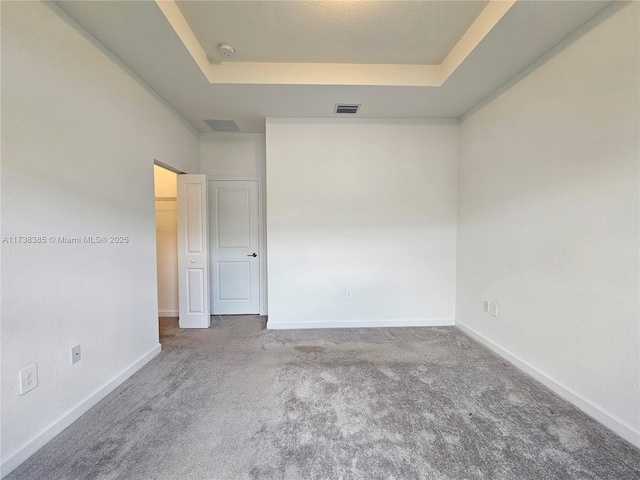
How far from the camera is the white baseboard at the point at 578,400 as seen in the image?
5.14 feet

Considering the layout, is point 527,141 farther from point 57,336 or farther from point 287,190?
point 57,336

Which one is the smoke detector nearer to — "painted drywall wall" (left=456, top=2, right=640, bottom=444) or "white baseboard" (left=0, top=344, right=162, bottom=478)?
"painted drywall wall" (left=456, top=2, right=640, bottom=444)

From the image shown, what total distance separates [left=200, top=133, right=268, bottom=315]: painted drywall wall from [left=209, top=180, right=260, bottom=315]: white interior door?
16 cm

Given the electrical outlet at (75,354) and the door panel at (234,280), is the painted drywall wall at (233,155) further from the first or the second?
the electrical outlet at (75,354)

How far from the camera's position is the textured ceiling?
1.86 metres

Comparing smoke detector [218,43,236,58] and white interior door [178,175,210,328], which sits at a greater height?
smoke detector [218,43,236,58]

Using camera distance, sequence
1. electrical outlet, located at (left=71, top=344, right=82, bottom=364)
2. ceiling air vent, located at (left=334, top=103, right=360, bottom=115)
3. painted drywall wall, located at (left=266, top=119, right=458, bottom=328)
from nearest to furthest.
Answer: electrical outlet, located at (left=71, top=344, right=82, bottom=364) → ceiling air vent, located at (left=334, top=103, right=360, bottom=115) → painted drywall wall, located at (left=266, top=119, right=458, bottom=328)

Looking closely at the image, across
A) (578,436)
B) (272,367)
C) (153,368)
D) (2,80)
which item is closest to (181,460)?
(272,367)

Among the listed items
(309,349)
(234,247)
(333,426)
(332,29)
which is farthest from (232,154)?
(333,426)

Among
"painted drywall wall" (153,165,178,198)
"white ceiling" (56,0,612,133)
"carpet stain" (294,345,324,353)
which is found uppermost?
"white ceiling" (56,0,612,133)

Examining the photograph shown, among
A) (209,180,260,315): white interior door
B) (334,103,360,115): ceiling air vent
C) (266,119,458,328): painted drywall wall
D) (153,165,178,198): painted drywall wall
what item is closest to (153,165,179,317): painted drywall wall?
(153,165,178,198): painted drywall wall

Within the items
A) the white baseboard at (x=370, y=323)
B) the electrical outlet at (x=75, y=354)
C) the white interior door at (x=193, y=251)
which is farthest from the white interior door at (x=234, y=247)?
the electrical outlet at (x=75, y=354)

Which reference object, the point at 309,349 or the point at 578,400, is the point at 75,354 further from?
the point at 578,400

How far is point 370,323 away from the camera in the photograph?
3.43 m
